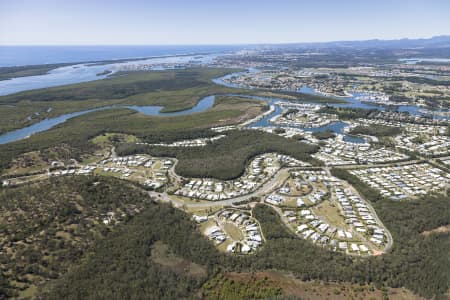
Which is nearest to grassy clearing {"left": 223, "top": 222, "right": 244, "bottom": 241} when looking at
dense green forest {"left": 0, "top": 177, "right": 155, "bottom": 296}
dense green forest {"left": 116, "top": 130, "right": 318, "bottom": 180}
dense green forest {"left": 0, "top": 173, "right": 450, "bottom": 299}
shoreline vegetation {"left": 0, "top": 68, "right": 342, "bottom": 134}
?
dense green forest {"left": 0, "top": 173, "right": 450, "bottom": 299}

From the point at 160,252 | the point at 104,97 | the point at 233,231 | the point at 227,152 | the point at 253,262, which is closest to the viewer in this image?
the point at 253,262

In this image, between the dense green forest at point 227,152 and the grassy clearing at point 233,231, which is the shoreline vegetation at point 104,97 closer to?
the dense green forest at point 227,152

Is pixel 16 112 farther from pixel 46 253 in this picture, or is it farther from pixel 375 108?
pixel 375 108

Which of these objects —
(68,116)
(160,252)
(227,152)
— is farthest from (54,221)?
(68,116)

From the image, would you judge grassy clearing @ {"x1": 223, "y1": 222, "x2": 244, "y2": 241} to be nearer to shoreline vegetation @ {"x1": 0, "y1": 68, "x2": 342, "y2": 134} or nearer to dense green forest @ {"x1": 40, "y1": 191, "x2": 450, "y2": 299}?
dense green forest @ {"x1": 40, "y1": 191, "x2": 450, "y2": 299}

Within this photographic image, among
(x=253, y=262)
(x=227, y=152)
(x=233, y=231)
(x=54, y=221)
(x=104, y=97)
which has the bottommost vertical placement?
(x=253, y=262)

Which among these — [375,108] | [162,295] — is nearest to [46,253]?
[162,295]

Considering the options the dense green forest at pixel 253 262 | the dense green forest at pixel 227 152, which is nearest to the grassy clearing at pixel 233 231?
the dense green forest at pixel 253 262

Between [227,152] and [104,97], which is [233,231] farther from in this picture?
[104,97]
